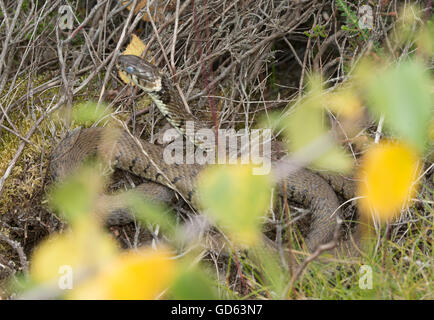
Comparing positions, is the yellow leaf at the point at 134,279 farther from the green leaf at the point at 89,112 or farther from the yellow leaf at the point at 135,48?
the yellow leaf at the point at 135,48

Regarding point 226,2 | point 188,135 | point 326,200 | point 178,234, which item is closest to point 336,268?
point 178,234

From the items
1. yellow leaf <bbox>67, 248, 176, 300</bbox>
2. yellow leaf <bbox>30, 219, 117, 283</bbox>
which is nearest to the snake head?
yellow leaf <bbox>30, 219, 117, 283</bbox>

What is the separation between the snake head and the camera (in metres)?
3.73

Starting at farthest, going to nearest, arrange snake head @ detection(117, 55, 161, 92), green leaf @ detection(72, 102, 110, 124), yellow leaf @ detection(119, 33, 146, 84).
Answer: yellow leaf @ detection(119, 33, 146, 84) → snake head @ detection(117, 55, 161, 92) → green leaf @ detection(72, 102, 110, 124)

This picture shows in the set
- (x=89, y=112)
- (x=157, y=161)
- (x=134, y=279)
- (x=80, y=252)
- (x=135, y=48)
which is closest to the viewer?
(x=134, y=279)

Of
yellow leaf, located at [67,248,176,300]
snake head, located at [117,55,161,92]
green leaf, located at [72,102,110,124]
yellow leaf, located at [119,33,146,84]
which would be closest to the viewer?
yellow leaf, located at [67,248,176,300]

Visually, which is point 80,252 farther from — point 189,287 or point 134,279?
point 189,287

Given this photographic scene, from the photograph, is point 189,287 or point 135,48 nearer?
point 189,287

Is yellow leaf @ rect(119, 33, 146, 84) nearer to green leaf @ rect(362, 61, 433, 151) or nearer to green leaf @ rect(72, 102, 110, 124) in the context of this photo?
green leaf @ rect(72, 102, 110, 124)

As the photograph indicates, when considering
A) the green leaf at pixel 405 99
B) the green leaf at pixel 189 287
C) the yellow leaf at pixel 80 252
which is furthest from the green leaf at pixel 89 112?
the green leaf at pixel 405 99

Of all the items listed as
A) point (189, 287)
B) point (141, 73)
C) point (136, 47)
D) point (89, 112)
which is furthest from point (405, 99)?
point (136, 47)

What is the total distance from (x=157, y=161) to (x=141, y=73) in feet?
2.24

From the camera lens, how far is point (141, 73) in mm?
3730

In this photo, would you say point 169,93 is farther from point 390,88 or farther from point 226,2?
point 390,88
